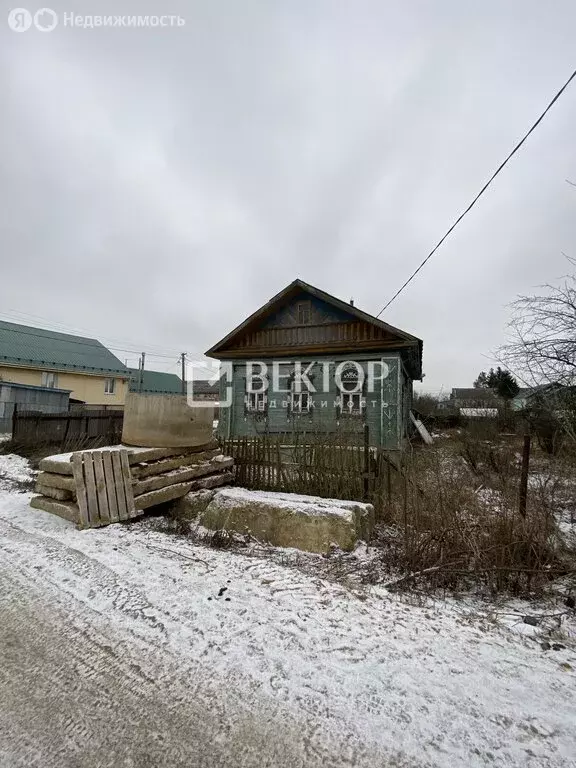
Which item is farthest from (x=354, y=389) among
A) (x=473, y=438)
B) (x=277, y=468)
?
→ (x=277, y=468)

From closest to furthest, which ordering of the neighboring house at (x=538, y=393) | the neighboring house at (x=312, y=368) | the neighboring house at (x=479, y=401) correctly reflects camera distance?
1. the neighboring house at (x=538, y=393)
2. the neighboring house at (x=312, y=368)
3. the neighboring house at (x=479, y=401)

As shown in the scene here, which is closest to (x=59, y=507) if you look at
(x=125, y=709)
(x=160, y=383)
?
(x=125, y=709)

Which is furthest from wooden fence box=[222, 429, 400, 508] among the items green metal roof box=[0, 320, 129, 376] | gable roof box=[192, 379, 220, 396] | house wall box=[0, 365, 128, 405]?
gable roof box=[192, 379, 220, 396]

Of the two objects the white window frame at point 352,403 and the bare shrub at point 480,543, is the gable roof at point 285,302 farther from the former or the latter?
the bare shrub at point 480,543

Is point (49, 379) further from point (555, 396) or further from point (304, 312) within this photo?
point (555, 396)

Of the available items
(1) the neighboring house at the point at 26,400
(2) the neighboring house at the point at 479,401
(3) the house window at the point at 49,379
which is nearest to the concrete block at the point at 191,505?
(2) the neighboring house at the point at 479,401

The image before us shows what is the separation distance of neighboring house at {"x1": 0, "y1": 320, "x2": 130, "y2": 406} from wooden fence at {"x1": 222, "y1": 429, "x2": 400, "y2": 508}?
2257 cm

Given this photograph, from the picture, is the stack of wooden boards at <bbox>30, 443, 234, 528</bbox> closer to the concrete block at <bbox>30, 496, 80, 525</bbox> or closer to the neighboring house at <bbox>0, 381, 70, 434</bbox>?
the concrete block at <bbox>30, 496, 80, 525</bbox>

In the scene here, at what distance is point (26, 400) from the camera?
2009 cm

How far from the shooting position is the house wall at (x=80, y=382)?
24.6 meters

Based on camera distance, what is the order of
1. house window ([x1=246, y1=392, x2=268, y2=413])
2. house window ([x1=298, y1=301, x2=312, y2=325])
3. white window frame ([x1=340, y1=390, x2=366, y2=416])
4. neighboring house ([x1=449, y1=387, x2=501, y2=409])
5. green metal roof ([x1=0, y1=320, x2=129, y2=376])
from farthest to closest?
green metal roof ([x1=0, y1=320, x2=129, y2=376]), neighboring house ([x1=449, y1=387, x2=501, y2=409]), house window ([x1=246, y1=392, x2=268, y2=413]), house window ([x1=298, y1=301, x2=312, y2=325]), white window frame ([x1=340, y1=390, x2=366, y2=416])

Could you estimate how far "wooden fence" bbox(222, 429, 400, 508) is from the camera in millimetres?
5883

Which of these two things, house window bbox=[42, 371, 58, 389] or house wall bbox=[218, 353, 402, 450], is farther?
house window bbox=[42, 371, 58, 389]

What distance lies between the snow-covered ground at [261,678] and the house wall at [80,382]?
82.2ft
